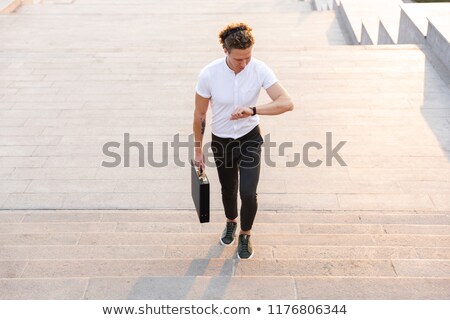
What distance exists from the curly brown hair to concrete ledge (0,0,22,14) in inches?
585

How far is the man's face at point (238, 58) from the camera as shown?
11.8 feet

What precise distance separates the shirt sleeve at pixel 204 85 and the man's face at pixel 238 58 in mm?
182

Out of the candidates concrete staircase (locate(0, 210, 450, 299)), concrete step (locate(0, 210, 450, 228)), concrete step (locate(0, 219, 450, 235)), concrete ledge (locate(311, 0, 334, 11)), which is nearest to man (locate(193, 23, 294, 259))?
concrete staircase (locate(0, 210, 450, 299))

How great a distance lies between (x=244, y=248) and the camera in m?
4.30

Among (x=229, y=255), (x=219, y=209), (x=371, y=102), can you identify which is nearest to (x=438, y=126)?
(x=371, y=102)

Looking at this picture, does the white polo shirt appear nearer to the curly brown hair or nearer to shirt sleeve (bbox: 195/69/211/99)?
shirt sleeve (bbox: 195/69/211/99)

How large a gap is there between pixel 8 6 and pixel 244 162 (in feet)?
51.6

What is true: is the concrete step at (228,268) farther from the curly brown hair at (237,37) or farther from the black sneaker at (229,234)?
the curly brown hair at (237,37)

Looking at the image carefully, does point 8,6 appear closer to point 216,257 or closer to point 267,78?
Answer: point 216,257

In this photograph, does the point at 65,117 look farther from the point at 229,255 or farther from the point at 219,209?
the point at 229,255

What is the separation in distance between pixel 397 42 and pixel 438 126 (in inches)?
222

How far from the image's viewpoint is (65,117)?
311 inches

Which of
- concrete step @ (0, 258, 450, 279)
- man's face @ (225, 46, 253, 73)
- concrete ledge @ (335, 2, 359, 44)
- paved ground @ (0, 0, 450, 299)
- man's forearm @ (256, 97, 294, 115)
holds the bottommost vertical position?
concrete ledge @ (335, 2, 359, 44)

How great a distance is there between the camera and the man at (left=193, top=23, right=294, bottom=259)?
12.0 feet
